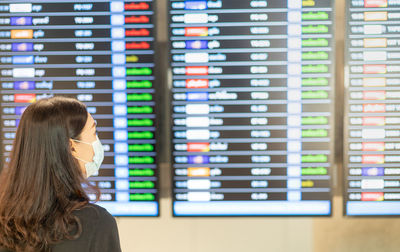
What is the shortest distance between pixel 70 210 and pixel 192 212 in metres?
1.04

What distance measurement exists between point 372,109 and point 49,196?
1.54m

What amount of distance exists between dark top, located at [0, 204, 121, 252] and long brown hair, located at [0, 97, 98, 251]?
2 cm

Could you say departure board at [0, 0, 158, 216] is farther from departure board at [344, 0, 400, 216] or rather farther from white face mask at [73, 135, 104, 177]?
departure board at [344, 0, 400, 216]

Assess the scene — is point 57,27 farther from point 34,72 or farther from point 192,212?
point 192,212

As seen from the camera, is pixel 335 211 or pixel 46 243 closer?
pixel 46 243

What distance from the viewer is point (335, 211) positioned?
2256 millimetres

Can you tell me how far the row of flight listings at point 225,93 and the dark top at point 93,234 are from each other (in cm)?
92

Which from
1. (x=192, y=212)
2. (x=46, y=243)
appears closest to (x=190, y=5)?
(x=192, y=212)

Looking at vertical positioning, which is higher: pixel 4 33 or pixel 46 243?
pixel 4 33

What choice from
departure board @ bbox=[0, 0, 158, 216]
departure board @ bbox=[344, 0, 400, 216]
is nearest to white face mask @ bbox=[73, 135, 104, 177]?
departure board @ bbox=[0, 0, 158, 216]

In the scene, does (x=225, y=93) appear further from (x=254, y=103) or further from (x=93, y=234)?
(x=93, y=234)

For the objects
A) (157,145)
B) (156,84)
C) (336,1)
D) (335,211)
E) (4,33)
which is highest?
(336,1)

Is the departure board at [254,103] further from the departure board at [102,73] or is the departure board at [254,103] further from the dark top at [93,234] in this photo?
the dark top at [93,234]

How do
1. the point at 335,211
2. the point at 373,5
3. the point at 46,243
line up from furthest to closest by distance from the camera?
the point at 335,211 < the point at 373,5 < the point at 46,243
